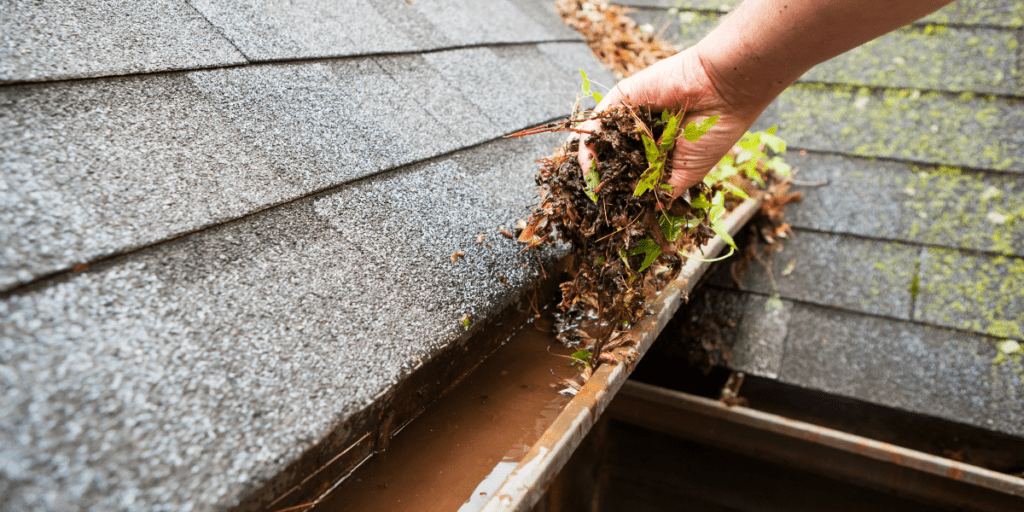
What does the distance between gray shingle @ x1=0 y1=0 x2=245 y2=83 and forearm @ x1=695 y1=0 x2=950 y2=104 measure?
1.10 meters

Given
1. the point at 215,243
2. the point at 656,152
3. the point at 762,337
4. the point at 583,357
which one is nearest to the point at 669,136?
the point at 656,152

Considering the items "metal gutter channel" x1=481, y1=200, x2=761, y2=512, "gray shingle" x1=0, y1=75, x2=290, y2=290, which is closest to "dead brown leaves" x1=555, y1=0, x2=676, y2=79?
"metal gutter channel" x1=481, y1=200, x2=761, y2=512

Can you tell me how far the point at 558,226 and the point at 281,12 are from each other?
3.14ft

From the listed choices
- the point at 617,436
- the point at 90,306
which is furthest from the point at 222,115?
the point at 617,436

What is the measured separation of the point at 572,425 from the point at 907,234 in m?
1.93

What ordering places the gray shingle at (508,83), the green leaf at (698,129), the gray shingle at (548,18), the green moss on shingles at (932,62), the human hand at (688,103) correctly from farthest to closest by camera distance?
the gray shingle at (548,18), the green moss on shingles at (932,62), the gray shingle at (508,83), the human hand at (688,103), the green leaf at (698,129)

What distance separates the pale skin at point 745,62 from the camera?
1.03 m

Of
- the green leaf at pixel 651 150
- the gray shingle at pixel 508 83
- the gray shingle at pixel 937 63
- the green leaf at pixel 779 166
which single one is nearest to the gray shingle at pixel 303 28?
the gray shingle at pixel 508 83

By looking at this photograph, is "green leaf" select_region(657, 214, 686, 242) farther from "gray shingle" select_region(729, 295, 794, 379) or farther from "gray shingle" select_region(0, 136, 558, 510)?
"gray shingle" select_region(729, 295, 794, 379)

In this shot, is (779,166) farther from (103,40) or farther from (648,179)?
(103,40)

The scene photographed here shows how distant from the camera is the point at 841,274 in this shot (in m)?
2.12

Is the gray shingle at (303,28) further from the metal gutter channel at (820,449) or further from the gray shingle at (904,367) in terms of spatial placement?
the gray shingle at (904,367)

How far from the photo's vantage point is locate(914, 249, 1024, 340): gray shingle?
193 cm

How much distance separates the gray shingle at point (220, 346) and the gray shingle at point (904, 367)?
4.90 feet
